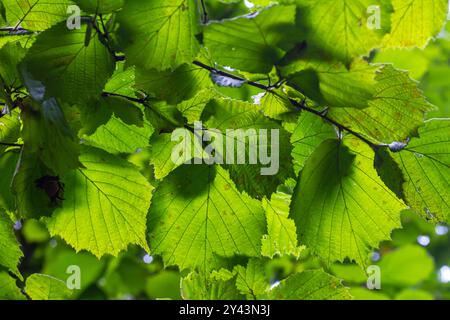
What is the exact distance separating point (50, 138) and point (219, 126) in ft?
0.80

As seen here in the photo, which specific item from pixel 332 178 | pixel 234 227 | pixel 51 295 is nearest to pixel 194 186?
pixel 234 227

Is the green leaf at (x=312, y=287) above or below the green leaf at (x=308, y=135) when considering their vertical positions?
below

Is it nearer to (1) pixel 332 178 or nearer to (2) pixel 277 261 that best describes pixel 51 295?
(1) pixel 332 178

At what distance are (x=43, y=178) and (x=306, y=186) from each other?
0.39 metres

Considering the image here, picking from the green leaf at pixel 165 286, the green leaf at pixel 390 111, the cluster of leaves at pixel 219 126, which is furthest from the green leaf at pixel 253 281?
the green leaf at pixel 165 286

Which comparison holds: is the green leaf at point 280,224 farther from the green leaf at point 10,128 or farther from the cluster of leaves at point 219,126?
the green leaf at point 10,128

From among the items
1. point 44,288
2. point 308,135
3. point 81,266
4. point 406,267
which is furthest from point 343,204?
point 81,266

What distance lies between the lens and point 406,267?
2.85 metres

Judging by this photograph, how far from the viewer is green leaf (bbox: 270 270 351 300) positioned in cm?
99

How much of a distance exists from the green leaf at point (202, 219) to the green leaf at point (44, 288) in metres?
0.40

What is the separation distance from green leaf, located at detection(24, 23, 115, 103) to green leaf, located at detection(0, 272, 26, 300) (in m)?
0.46

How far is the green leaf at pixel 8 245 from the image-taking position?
35.9 inches

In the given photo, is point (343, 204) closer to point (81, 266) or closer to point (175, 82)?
point (175, 82)

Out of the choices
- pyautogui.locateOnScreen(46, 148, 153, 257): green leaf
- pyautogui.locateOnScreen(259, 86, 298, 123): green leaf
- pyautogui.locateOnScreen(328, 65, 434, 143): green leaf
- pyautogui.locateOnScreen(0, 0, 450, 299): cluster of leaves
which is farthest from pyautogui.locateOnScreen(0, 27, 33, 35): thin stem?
pyautogui.locateOnScreen(328, 65, 434, 143): green leaf
